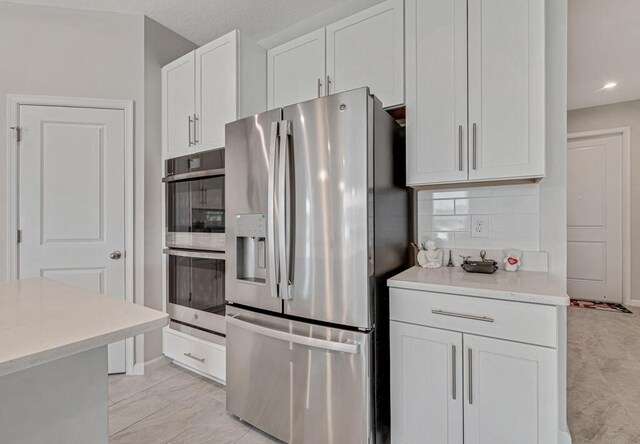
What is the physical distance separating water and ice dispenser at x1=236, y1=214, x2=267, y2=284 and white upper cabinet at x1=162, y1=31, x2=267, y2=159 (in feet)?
2.47

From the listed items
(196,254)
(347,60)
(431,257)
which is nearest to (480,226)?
(431,257)

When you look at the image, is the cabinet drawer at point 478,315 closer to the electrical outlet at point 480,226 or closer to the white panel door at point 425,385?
the white panel door at point 425,385

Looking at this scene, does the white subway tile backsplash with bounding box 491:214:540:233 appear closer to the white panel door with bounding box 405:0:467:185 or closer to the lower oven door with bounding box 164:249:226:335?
the white panel door with bounding box 405:0:467:185

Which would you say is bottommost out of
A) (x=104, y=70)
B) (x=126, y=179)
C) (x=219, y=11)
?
(x=126, y=179)

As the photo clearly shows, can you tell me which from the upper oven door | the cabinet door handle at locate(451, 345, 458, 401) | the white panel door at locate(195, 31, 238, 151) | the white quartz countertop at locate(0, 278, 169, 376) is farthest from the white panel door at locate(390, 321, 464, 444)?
the white panel door at locate(195, 31, 238, 151)

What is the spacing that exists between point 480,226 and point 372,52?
1.21m

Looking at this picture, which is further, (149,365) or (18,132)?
(149,365)

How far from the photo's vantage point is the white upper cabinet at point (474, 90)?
5.04ft

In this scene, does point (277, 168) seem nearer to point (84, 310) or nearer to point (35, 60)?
point (84, 310)

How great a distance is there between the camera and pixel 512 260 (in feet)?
5.83

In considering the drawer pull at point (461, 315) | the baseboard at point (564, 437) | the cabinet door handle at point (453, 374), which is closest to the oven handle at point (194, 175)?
the drawer pull at point (461, 315)

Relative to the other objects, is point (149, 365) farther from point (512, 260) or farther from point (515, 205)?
point (515, 205)

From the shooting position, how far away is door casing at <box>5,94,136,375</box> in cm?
238

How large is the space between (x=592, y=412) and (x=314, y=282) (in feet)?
6.31
